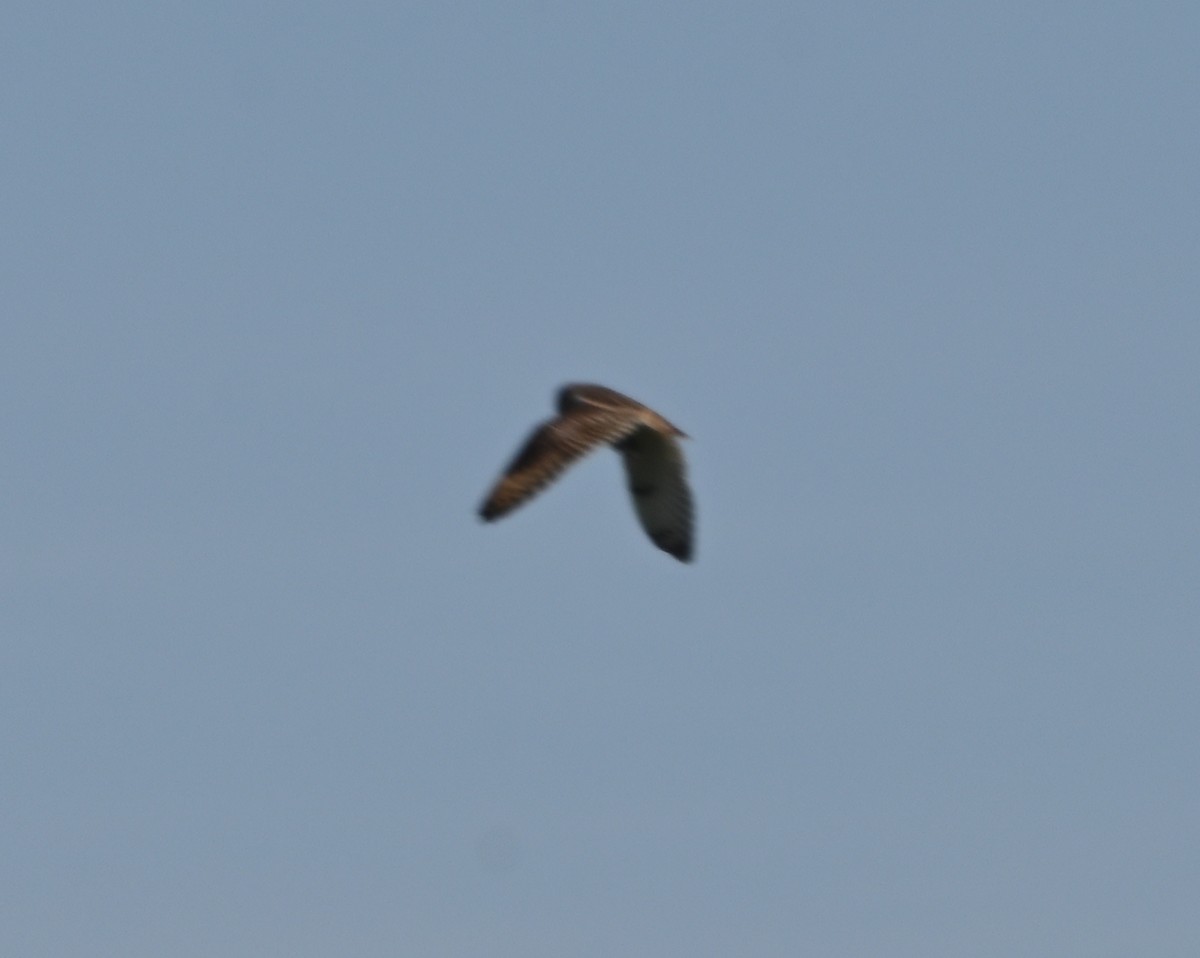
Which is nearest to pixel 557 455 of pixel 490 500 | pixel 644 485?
pixel 490 500

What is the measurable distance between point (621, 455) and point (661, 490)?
0.97m

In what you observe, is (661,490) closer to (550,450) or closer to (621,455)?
(621,455)

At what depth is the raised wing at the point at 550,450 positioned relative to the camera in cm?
5259

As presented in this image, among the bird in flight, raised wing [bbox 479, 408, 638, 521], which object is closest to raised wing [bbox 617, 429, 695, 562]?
the bird in flight

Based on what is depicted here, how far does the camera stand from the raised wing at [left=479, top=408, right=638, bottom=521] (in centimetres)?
5259

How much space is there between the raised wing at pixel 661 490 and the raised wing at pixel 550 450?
1796mm

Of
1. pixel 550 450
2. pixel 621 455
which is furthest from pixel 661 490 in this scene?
pixel 550 450

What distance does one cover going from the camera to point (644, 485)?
58.8m

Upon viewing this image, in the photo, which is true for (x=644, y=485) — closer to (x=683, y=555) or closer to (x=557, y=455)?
(x=683, y=555)

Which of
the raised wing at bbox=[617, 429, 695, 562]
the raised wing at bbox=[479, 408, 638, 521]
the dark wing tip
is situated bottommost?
the raised wing at bbox=[479, 408, 638, 521]

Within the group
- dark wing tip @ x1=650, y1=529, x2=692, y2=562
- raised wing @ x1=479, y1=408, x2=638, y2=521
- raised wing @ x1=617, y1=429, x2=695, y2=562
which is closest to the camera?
raised wing @ x1=479, y1=408, x2=638, y2=521

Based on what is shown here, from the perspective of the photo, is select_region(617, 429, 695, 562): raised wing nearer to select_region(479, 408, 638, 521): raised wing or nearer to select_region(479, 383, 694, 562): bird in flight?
select_region(479, 383, 694, 562): bird in flight

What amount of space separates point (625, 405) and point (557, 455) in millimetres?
3009

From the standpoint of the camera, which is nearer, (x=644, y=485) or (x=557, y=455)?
(x=557, y=455)
